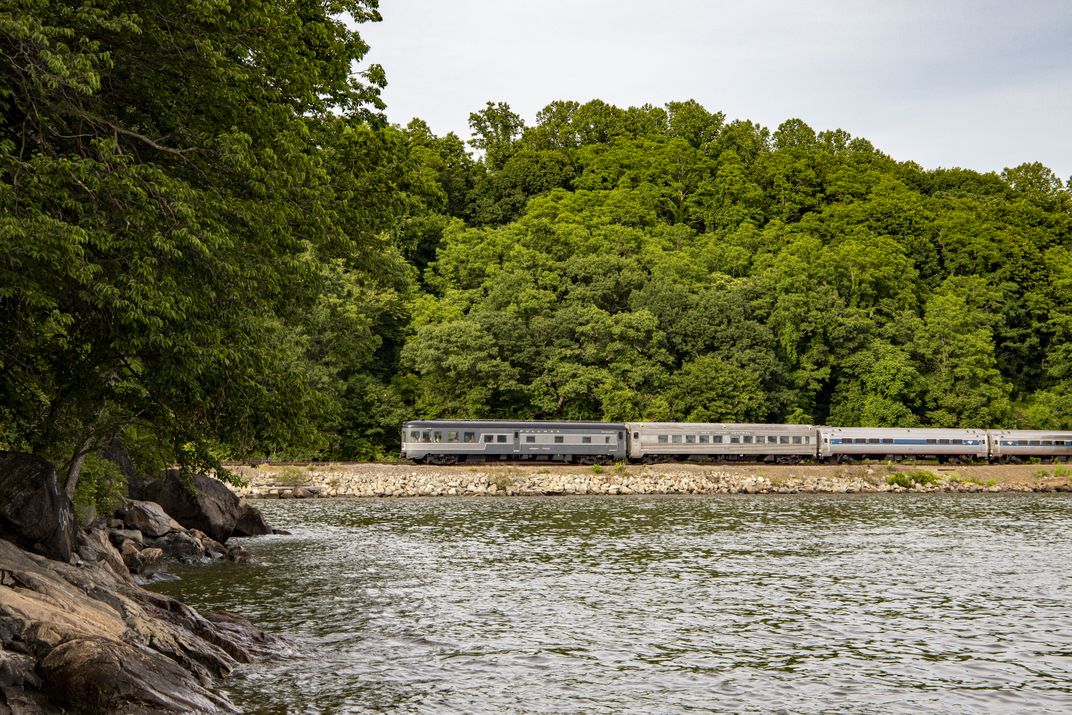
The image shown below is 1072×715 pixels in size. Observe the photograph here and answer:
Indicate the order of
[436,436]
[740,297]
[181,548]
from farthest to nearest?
[740,297] → [436,436] → [181,548]

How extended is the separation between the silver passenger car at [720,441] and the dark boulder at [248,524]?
89.4 ft

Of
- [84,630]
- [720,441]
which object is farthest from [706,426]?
[84,630]

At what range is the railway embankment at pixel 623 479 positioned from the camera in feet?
138

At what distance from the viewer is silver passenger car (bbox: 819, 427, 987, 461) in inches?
2162

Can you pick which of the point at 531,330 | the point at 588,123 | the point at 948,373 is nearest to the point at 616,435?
the point at 531,330

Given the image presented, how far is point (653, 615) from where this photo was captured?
16.3m

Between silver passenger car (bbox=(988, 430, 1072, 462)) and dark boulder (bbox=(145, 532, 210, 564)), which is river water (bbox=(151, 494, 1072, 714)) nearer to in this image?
dark boulder (bbox=(145, 532, 210, 564))

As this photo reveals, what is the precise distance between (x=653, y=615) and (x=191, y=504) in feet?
44.9

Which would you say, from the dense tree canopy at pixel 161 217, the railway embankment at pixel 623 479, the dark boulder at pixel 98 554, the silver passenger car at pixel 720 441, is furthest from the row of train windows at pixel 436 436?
the dark boulder at pixel 98 554

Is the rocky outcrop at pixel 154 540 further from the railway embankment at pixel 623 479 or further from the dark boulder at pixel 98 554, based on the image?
the railway embankment at pixel 623 479

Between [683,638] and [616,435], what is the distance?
36.2 metres

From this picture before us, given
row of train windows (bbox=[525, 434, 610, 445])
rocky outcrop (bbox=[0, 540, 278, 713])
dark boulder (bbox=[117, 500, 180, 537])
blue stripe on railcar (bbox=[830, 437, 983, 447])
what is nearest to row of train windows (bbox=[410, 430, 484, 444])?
row of train windows (bbox=[525, 434, 610, 445])

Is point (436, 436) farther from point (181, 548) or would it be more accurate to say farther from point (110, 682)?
point (110, 682)

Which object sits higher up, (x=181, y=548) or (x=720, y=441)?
(x=720, y=441)
